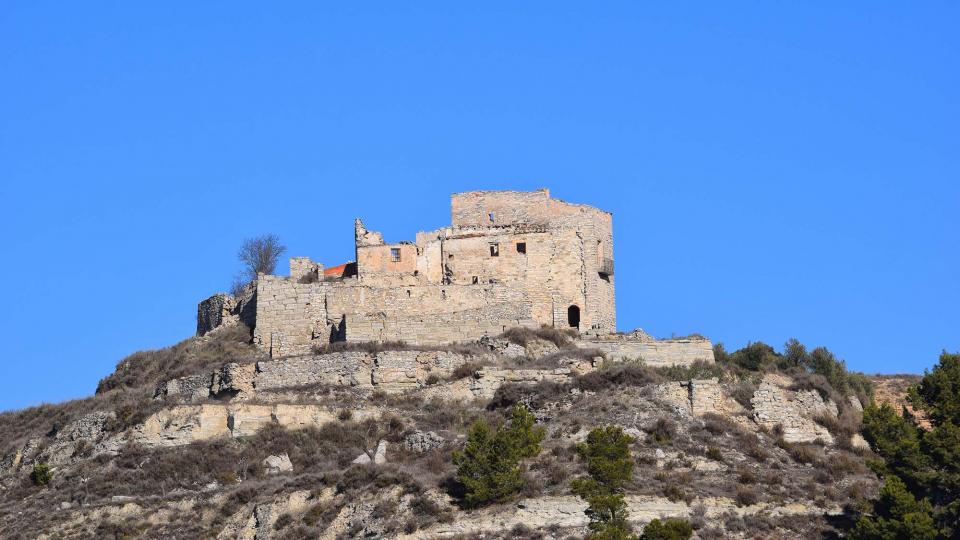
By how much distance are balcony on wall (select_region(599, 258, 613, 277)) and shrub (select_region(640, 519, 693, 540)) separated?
23258 millimetres

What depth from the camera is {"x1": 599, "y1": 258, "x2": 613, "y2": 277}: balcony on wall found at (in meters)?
68.2

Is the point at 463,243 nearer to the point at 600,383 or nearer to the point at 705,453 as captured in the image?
the point at 600,383

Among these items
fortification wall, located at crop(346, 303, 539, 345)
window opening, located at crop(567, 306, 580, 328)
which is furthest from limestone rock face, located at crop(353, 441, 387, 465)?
window opening, located at crop(567, 306, 580, 328)

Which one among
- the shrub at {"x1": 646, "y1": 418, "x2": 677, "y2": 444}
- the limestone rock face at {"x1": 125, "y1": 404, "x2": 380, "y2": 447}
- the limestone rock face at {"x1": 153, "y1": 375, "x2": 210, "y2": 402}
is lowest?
the shrub at {"x1": 646, "y1": 418, "x2": 677, "y2": 444}

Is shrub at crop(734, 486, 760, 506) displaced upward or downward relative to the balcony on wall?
downward

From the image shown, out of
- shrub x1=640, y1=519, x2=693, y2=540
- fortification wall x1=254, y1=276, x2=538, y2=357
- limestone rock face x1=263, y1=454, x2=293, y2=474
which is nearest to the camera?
shrub x1=640, y1=519, x2=693, y2=540

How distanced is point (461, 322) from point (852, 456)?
14.5 meters

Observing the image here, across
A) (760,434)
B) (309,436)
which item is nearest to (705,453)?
(760,434)

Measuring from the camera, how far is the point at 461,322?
6284cm

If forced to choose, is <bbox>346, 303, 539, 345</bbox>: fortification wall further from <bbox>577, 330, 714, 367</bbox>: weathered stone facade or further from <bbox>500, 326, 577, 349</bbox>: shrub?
<bbox>577, 330, 714, 367</bbox>: weathered stone facade

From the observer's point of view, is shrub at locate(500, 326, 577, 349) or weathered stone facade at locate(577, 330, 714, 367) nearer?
shrub at locate(500, 326, 577, 349)

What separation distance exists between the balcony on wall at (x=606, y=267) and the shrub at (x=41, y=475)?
21.8m

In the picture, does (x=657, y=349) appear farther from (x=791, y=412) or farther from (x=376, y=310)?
(x=376, y=310)

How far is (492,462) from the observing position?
5034 centimetres
